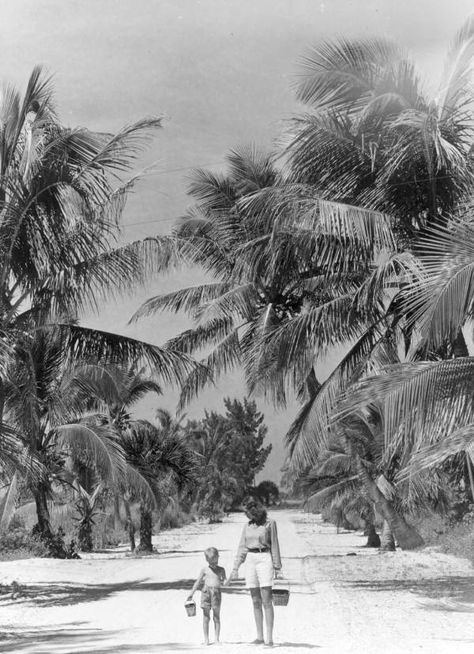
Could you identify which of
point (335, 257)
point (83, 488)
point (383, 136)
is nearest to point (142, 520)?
point (83, 488)

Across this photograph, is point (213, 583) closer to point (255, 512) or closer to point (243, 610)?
point (255, 512)

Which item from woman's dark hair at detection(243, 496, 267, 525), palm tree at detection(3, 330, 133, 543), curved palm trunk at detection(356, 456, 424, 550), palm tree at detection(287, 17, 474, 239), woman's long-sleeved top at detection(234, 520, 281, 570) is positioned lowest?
woman's long-sleeved top at detection(234, 520, 281, 570)

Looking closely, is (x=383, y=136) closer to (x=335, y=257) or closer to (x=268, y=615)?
(x=335, y=257)

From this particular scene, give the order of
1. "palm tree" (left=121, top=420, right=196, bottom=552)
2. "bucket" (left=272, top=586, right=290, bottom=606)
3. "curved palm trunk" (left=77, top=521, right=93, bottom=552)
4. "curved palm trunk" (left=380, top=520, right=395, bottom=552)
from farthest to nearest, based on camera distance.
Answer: "curved palm trunk" (left=77, top=521, right=93, bottom=552) → "curved palm trunk" (left=380, top=520, right=395, bottom=552) → "palm tree" (left=121, top=420, right=196, bottom=552) → "bucket" (left=272, top=586, right=290, bottom=606)

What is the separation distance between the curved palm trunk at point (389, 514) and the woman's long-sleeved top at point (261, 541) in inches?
492

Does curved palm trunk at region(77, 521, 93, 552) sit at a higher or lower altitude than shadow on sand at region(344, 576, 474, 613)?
higher

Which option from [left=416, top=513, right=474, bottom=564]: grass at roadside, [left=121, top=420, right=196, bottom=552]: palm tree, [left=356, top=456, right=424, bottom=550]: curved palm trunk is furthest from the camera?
[left=121, top=420, right=196, bottom=552]: palm tree

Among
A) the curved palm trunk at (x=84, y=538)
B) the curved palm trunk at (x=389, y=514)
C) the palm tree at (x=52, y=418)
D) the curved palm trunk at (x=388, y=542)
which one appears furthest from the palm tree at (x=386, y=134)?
the curved palm trunk at (x=84, y=538)

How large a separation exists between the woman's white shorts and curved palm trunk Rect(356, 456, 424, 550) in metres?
12.5

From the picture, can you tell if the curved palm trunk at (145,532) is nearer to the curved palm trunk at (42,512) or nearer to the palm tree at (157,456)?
the palm tree at (157,456)

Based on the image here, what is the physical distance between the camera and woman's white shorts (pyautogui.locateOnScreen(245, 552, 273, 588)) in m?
7.90

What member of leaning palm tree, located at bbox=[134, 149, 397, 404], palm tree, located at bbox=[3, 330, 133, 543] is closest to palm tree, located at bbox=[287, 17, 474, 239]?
leaning palm tree, located at bbox=[134, 149, 397, 404]

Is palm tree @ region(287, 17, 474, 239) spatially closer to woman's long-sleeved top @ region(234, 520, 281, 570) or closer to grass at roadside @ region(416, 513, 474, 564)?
woman's long-sleeved top @ region(234, 520, 281, 570)

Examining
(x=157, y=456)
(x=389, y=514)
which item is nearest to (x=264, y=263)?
(x=389, y=514)
